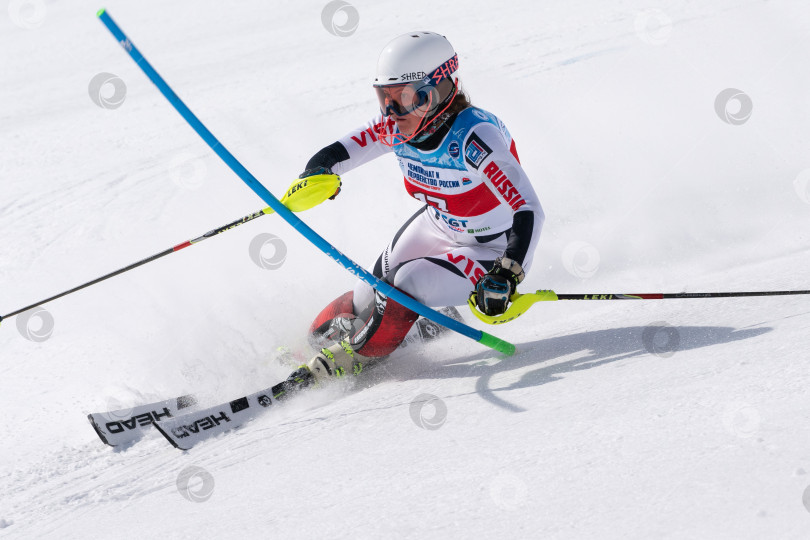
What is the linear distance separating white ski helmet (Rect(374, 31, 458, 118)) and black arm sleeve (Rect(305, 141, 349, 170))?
0.74m

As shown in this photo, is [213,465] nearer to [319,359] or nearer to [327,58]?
[319,359]

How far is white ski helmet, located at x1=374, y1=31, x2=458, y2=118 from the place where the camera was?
340 cm

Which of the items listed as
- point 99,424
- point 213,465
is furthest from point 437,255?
point 99,424

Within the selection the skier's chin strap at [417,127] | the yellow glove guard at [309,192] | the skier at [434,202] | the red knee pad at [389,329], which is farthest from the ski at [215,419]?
the skier's chin strap at [417,127]

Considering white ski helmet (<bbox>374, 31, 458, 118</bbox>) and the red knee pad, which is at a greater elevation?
white ski helmet (<bbox>374, 31, 458, 118</bbox>)

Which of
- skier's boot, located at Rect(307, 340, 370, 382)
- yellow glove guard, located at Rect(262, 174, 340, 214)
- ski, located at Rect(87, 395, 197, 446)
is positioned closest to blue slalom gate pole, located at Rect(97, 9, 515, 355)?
yellow glove guard, located at Rect(262, 174, 340, 214)

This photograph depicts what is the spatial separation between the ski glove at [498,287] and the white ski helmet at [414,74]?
85cm

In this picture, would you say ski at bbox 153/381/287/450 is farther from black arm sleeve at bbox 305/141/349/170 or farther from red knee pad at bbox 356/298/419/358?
black arm sleeve at bbox 305/141/349/170

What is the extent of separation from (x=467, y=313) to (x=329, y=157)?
62.7 inches

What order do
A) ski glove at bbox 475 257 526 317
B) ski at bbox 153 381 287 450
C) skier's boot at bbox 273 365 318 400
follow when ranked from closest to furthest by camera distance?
ski glove at bbox 475 257 526 317
ski at bbox 153 381 287 450
skier's boot at bbox 273 365 318 400

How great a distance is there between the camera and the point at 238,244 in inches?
254

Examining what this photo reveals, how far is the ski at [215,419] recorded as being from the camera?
11.0 ft

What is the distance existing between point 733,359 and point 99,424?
2900mm

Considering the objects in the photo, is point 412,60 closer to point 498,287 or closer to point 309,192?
point 309,192
